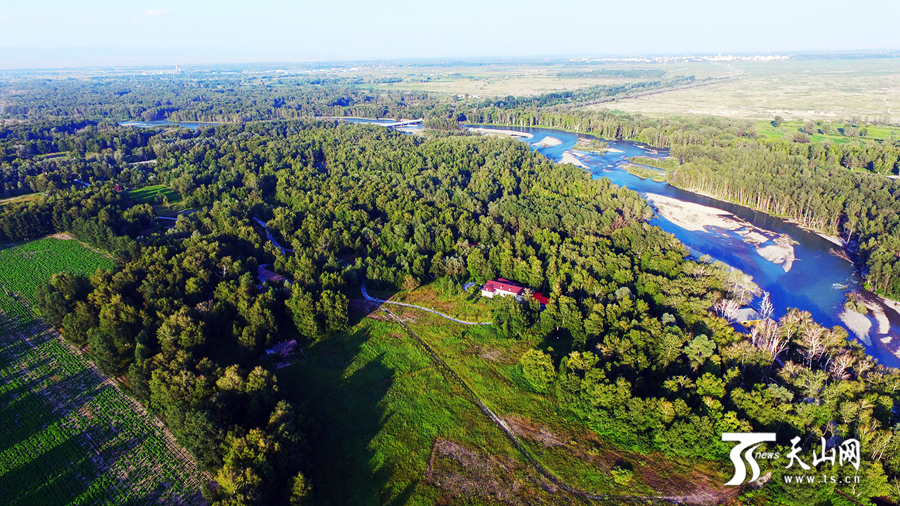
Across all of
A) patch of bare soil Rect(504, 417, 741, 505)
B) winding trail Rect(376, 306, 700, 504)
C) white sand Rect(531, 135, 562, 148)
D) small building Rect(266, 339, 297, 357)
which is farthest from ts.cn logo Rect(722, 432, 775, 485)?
white sand Rect(531, 135, 562, 148)

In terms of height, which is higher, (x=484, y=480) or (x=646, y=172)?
(x=646, y=172)

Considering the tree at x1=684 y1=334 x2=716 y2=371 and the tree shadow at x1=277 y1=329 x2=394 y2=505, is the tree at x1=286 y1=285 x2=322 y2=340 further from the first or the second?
the tree at x1=684 y1=334 x2=716 y2=371

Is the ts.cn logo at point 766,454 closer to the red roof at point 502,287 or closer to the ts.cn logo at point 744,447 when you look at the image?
the ts.cn logo at point 744,447

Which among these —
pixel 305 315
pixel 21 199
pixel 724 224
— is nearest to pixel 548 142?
pixel 724 224

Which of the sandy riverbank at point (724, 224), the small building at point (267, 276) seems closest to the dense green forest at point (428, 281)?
the small building at point (267, 276)

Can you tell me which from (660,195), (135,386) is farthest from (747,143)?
(135,386)

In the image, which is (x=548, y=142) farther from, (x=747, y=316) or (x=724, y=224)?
(x=747, y=316)

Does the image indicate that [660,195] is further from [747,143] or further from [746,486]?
[746,486]
